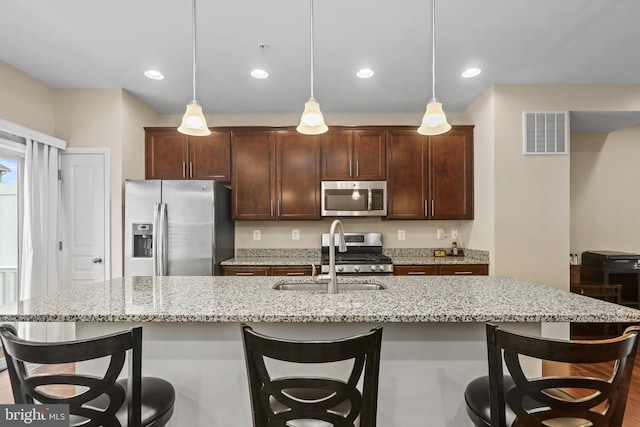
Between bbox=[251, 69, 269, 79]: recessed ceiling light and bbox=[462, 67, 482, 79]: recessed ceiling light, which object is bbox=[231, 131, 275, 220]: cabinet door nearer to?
bbox=[251, 69, 269, 79]: recessed ceiling light

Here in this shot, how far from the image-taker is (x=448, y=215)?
3918mm

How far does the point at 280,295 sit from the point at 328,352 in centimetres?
74

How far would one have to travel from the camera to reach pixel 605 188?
4.26 metres

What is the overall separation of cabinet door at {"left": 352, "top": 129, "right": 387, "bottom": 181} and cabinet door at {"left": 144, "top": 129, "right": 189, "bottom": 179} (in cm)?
201

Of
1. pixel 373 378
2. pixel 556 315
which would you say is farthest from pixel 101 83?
pixel 556 315

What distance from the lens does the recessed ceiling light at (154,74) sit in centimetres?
307

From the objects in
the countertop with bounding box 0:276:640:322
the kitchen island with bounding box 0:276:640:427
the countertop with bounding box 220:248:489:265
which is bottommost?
the kitchen island with bounding box 0:276:640:427

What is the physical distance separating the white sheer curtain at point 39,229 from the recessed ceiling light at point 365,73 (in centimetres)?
307

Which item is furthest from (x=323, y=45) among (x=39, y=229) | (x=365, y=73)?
(x=39, y=229)

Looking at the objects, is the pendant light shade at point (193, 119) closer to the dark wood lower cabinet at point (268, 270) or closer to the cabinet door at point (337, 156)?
the dark wood lower cabinet at point (268, 270)

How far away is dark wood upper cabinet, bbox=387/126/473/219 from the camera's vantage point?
3908 millimetres

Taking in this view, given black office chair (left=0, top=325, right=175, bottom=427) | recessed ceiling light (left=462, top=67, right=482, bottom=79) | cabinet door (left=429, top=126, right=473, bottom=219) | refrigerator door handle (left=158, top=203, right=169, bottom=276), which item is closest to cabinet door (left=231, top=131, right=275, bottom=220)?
refrigerator door handle (left=158, top=203, right=169, bottom=276)

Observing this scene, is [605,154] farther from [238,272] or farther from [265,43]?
[238,272]

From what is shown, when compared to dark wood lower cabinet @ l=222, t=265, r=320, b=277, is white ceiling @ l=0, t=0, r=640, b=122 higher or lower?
higher
